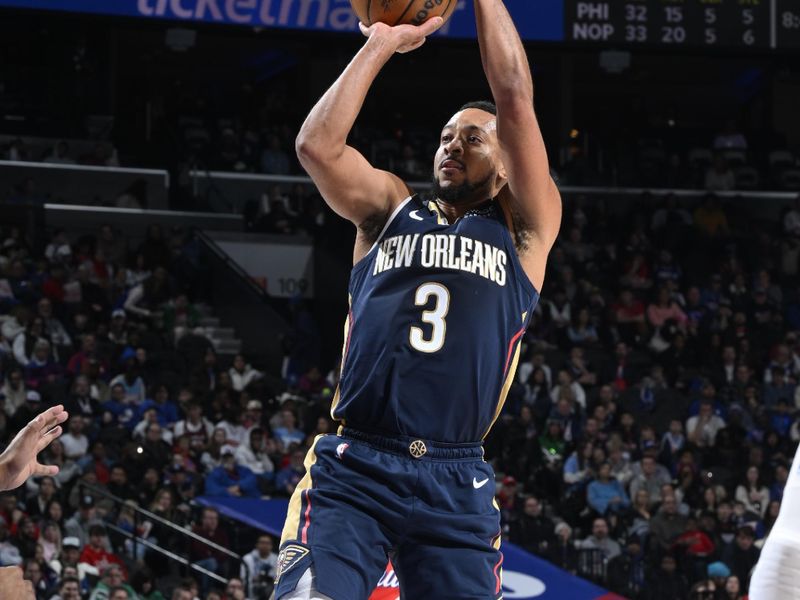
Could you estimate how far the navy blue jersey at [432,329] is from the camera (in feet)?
14.0

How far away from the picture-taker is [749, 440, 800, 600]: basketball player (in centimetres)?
373

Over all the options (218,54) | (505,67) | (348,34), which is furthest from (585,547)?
(218,54)

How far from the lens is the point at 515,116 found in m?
4.40

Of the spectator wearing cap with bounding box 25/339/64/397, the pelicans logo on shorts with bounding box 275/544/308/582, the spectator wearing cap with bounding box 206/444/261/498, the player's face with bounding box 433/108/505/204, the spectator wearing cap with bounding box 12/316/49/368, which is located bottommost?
the spectator wearing cap with bounding box 206/444/261/498

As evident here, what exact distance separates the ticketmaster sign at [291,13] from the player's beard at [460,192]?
520 inches

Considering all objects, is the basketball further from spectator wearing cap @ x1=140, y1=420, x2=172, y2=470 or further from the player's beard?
spectator wearing cap @ x1=140, y1=420, x2=172, y2=470

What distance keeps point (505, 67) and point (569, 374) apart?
1212cm

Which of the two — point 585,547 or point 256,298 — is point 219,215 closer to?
point 256,298

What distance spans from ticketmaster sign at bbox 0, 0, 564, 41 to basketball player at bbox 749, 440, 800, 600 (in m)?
14.3

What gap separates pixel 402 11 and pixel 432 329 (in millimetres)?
1032

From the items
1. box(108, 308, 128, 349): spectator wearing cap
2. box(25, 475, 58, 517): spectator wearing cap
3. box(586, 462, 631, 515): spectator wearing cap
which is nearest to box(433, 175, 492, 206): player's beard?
box(25, 475, 58, 517): spectator wearing cap

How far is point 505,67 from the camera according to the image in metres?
4.42

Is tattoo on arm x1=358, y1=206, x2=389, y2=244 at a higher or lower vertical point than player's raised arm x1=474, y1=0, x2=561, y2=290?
lower

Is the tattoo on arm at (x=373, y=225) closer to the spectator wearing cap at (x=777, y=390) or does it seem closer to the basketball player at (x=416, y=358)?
the basketball player at (x=416, y=358)
